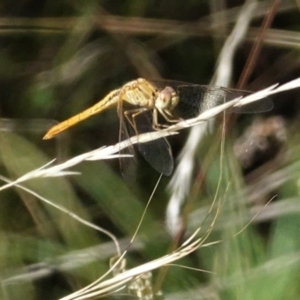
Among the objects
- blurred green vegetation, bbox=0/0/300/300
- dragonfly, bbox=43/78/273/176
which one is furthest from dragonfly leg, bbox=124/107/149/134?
blurred green vegetation, bbox=0/0/300/300

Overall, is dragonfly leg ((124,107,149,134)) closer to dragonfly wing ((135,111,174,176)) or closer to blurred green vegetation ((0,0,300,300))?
dragonfly wing ((135,111,174,176))

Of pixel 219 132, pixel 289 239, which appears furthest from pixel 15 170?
pixel 289 239

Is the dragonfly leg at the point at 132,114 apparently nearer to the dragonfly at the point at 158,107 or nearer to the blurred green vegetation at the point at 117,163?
the dragonfly at the point at 158,107

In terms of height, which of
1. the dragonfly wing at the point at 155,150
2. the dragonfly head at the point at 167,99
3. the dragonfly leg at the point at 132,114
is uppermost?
the dragonfly leg at the point at 132,114

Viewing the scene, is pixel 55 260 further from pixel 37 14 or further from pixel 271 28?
pixel 271 28

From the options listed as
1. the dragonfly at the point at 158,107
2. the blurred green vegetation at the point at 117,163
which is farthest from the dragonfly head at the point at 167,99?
the blurred green vegetation at the point at 117,163

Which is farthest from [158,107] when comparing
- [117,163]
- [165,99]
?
→ [117,163]
